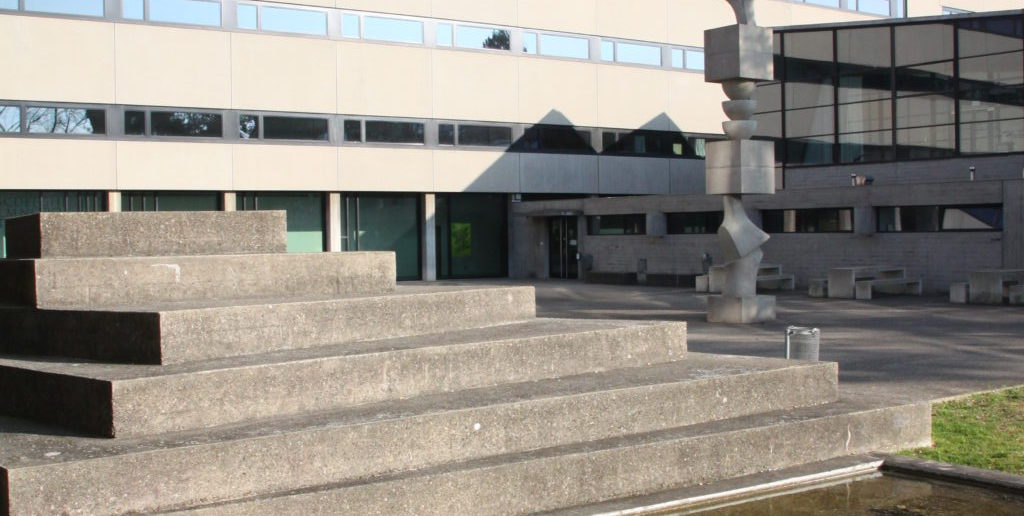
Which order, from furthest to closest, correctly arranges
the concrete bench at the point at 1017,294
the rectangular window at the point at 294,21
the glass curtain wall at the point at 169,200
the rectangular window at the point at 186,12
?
the rectangular window at the point at 294,21, the glass curtain wall at the point at 169,200, the rectangular window at the point at 186,12, the concrete bench at the point at 1017,294

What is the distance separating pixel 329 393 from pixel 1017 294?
827 inches

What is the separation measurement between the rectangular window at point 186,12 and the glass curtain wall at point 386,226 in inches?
305

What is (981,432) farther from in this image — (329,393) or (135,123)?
(135,123)

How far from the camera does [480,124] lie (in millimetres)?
38500

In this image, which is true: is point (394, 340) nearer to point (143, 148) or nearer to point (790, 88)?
point (143, 148)

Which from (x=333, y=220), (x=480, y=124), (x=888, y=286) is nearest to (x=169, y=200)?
(x=333, y=220)

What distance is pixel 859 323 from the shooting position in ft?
68.7

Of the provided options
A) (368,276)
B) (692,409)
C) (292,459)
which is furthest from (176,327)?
(692,409)

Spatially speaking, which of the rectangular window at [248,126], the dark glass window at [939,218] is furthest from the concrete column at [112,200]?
the dark glass window at [939,218]

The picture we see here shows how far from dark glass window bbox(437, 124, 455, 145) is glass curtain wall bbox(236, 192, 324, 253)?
4.48 metres

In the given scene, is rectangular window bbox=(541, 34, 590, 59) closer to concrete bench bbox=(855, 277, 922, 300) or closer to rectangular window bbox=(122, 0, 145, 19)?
rectangular window bbox=(122, 0, 145, 19)

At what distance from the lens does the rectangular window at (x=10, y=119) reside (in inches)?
1165

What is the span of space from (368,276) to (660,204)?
24.9m

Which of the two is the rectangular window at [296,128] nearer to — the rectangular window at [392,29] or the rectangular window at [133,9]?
the rectangular window at [392,29]
